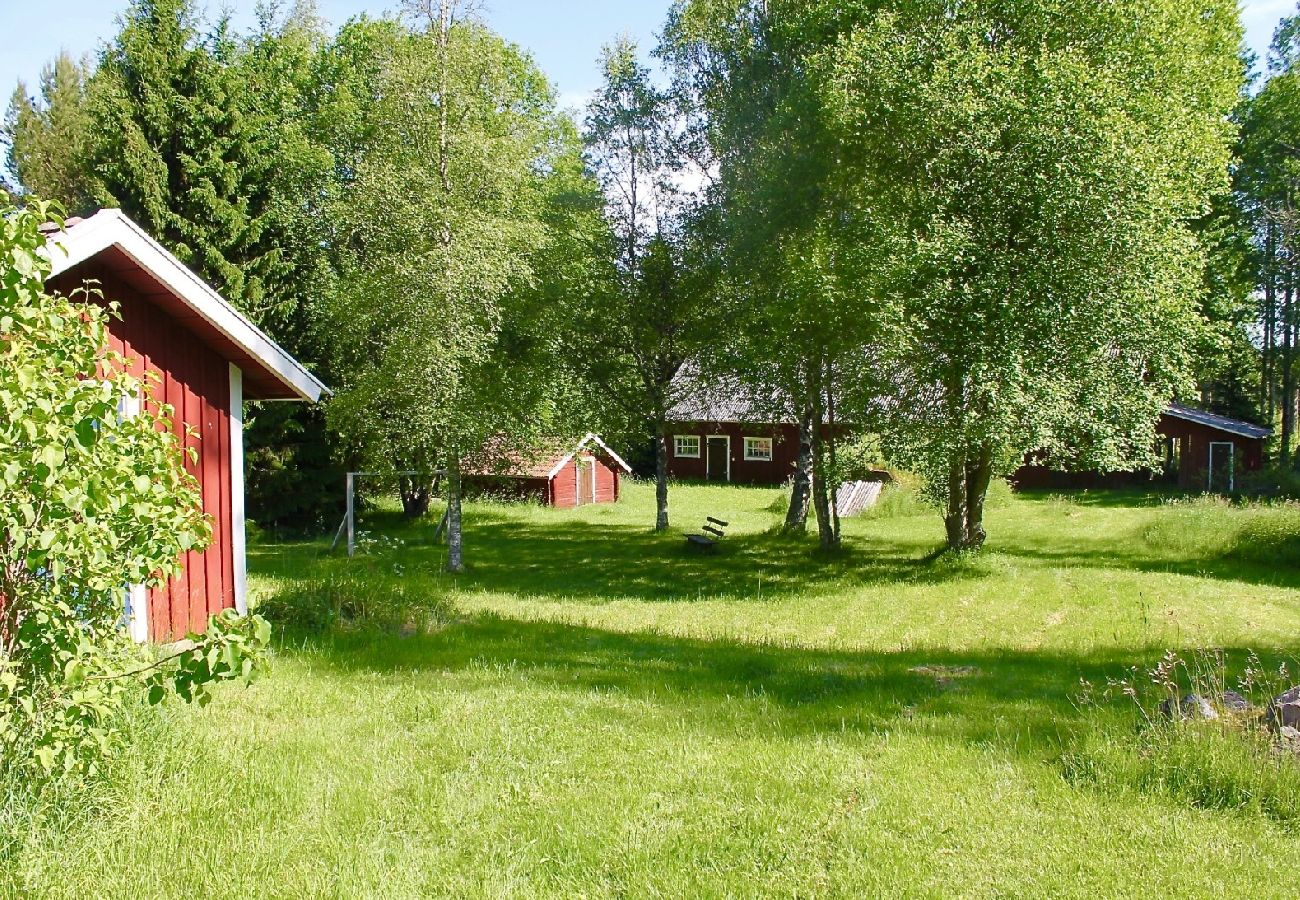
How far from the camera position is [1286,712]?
542 centimetres

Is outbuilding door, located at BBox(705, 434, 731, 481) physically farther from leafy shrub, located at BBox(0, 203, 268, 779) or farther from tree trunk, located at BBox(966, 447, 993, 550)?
leafy shrub, located at BBox(0, 203, 268, 779)

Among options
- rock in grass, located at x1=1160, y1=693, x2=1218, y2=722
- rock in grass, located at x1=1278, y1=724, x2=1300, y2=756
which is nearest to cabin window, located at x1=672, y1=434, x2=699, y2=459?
rock in grass, located at x1=1160, y1=693, x2=1218, y2=722

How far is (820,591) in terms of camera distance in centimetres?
1628

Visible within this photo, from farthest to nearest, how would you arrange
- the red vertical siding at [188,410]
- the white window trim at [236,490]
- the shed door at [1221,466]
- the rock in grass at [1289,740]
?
1. the shed door at [1221,466]
2. the white window trim at [236,490]
3. the red vertical siding at [188,410]
4. the rock in grass at [1289,740]

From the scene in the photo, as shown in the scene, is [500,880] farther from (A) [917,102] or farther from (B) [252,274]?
(B) [252,274]

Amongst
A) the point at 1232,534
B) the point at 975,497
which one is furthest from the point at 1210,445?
the point at 975,497

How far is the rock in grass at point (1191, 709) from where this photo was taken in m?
5.42

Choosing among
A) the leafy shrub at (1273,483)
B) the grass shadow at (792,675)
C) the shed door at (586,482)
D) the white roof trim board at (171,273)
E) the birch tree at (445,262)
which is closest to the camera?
the grass shadow at (792,675)

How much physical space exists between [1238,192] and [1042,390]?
25.2 m

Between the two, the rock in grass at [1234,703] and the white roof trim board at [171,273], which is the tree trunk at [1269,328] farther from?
the white roof trim board at [171,273]

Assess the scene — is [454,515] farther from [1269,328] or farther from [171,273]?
[1269,328]

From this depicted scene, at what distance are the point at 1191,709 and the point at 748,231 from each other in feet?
51.2

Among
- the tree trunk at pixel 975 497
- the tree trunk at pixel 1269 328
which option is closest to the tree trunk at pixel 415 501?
the tree trunk at pixel 975 497

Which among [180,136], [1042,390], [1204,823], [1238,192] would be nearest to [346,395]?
[180,136]
